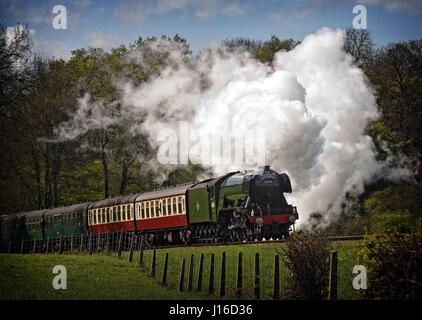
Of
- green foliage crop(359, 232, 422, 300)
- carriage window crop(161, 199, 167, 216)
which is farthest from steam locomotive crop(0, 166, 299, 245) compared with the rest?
green foliage crop(359, 232, 422, 300)

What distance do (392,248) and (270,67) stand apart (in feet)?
129

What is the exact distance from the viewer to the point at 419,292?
14.4 metres

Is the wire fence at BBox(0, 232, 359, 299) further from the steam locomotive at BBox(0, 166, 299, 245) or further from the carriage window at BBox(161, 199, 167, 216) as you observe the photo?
the carriage window at BBox(161, 199, 167, 216)

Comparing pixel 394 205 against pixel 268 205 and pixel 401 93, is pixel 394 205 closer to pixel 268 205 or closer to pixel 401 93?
pixel 268 205

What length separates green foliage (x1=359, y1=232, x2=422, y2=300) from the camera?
1448cm

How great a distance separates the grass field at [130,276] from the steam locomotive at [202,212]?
2.99m

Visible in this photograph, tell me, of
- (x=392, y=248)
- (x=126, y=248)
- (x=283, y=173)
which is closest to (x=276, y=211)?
(x=283, y=173)

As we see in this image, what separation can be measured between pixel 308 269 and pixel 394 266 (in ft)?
10.4


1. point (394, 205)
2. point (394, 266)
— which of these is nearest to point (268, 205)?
point (394, 205)

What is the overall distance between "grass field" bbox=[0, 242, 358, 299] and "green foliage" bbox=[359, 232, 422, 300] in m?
2.09

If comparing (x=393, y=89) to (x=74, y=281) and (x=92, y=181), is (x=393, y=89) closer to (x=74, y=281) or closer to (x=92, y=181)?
(x=92, y=181)

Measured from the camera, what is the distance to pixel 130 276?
76.6 ft

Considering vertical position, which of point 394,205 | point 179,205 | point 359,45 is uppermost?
point 359,45

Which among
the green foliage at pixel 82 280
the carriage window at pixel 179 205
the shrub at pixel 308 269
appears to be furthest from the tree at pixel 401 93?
the shrub at pixel 308 269
